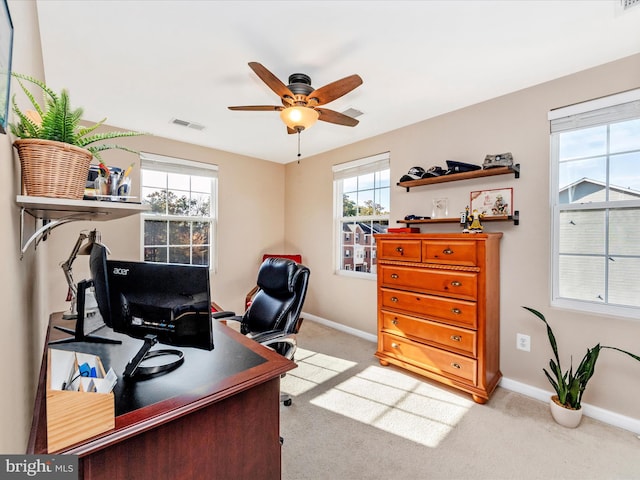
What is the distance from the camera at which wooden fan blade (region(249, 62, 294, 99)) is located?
5.59 feet

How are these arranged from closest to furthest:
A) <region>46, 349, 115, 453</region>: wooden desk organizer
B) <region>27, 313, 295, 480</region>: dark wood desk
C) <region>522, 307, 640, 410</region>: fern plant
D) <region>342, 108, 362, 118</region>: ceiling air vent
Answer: <region>46, 349, 115, 453</region>: wooden desk organizer
<region>27, 313, 295, 480</region>: dark wood desk
<region>522, 307, 640, 410</region>: fern plant
<region>342, 108, 362, 118</region>: ceiling air vent

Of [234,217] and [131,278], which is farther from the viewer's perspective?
[234,217]

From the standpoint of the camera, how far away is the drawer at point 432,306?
241 centimetres

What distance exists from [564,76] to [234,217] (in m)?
3.96

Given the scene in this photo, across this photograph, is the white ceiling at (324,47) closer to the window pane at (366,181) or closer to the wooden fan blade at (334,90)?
the wooden fan blade at (334,90)

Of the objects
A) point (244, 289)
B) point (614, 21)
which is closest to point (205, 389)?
point (614, 21)

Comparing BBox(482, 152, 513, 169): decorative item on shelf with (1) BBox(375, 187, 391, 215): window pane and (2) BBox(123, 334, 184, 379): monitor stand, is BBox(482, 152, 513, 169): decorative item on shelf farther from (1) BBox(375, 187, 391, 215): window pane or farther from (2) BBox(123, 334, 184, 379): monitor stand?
(2) BBox(123, 334, 184, 379): monitor stand

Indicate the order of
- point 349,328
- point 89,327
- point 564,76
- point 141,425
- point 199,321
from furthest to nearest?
point 349,328 < point 564,76 < point 89,327 < point 199,321 < point 141,425

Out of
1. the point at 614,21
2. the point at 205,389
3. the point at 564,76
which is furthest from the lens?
the point at 564,76

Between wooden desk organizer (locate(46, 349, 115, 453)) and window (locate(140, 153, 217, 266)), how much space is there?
3.22 metres

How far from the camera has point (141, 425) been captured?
82 cm

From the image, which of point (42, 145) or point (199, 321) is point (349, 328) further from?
point (42, 145)

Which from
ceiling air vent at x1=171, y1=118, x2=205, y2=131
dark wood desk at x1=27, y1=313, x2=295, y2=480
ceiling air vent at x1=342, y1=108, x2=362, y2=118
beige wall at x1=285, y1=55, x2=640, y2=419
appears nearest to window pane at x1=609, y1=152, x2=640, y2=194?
beige wall at x1=285, y1=55, x2=640, y2=419

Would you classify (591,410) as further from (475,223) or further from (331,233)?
(331,233)
